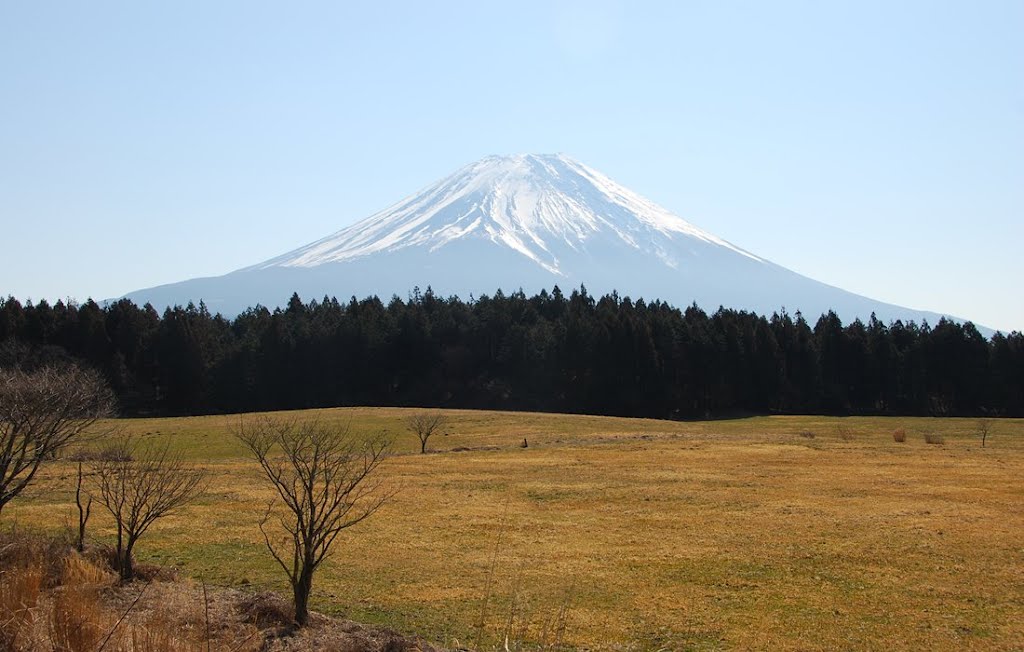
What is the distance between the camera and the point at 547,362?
88625mm

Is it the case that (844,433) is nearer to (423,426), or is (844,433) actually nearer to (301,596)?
(423,426)

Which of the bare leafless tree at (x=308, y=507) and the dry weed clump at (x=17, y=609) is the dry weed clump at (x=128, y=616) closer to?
the dry weed clump at (x=17, y=609)

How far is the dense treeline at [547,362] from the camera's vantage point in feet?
272

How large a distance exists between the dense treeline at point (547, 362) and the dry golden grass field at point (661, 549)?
142ft

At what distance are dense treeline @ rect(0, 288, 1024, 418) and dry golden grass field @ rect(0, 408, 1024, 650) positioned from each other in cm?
4325

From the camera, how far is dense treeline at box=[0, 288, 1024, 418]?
272 feet

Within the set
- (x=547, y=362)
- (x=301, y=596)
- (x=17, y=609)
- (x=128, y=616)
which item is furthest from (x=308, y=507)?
(x=547, y=362)

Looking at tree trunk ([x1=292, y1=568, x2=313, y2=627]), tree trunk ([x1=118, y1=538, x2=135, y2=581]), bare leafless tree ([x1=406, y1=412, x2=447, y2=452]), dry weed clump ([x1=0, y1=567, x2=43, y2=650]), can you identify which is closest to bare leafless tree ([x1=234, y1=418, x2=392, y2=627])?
tree trunk ([x1=292, y1=568, x2=313, y2=627])

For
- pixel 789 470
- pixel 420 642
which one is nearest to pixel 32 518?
pixel 420 642

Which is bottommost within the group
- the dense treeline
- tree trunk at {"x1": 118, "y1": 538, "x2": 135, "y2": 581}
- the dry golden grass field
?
the dry golden grass field

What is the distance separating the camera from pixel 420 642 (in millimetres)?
12383

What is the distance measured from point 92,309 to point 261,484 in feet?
206

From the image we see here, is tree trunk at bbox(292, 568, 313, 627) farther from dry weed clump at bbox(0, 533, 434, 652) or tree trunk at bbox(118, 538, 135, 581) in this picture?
tree trunk at bbox(118, 538, 135, 581)

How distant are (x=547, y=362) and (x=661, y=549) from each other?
221 ft
